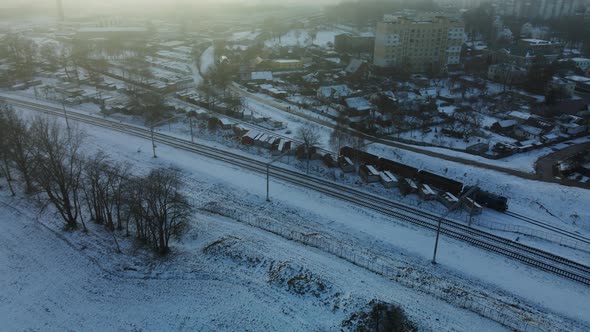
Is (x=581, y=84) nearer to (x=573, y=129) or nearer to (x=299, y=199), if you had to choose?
(x=573, y=129)

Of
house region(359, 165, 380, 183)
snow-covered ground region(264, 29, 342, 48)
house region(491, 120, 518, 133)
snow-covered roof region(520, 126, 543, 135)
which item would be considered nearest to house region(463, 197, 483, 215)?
house region(359, 165, 380, 183)

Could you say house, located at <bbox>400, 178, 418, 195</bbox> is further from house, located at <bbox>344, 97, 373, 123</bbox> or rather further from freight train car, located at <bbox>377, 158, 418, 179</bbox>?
house, located at <bbox>344, 97, 373, 123</bbox>

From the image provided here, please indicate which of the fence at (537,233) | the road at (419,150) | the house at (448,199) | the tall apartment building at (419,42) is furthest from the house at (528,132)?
the tall apartment building at (419,42)

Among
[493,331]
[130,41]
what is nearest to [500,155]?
[493,331]

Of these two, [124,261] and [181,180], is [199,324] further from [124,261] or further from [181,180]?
[181,180]

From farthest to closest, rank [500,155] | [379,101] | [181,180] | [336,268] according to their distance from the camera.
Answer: [379,101], [500,155], [181,180], [336,268]

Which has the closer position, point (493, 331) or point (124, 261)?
point (493, 331)

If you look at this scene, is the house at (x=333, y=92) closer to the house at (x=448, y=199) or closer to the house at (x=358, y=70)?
the house at (x=358, y=70)
